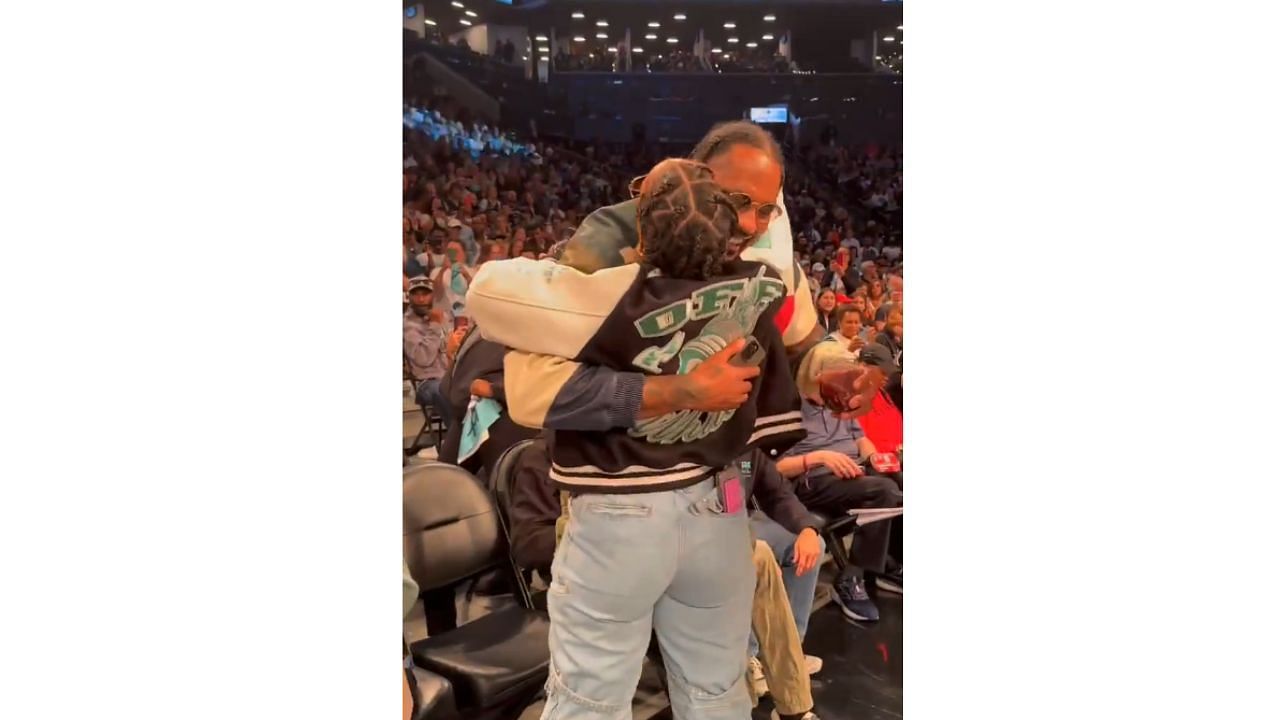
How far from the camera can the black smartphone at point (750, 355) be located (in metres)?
2.35

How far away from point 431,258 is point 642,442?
2.59ft

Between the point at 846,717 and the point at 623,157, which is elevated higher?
the point at 623,157

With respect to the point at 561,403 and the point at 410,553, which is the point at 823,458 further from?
the point at 410,553

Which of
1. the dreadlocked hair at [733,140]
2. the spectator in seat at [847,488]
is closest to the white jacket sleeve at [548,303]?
the dreadlocked hair at [733,140]

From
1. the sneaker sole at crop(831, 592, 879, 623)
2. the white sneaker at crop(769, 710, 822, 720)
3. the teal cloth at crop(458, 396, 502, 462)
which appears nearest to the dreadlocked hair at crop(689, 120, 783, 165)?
the teal cloth at crop(458, 396, 502, 462)

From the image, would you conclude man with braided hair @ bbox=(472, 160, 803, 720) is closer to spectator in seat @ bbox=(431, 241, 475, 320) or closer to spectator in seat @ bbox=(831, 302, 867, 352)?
spectator in seat @ bbox=(431, 241, 475, 320)

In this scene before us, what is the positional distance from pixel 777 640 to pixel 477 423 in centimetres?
94

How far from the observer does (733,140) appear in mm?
2617

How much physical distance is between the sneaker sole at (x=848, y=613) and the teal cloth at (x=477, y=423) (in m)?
1.00

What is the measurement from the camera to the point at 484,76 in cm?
272

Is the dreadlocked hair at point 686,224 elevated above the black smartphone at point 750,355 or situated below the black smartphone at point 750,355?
above

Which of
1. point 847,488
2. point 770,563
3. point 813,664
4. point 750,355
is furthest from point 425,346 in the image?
point 813,664

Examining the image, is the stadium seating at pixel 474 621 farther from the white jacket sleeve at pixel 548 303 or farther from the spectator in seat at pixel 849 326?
the spectator in seat at pixel 849 326

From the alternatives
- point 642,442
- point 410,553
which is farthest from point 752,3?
point 410,553
